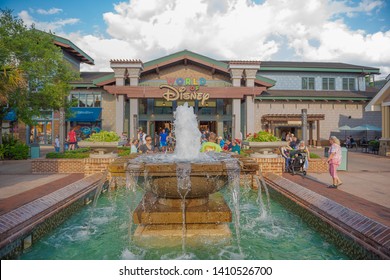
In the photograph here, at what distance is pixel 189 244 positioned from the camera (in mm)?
5293

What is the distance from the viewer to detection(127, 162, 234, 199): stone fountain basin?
16.5 feet

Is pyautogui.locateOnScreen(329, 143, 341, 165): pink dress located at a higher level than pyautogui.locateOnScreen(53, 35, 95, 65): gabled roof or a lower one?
lower

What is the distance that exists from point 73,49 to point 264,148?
2759cm

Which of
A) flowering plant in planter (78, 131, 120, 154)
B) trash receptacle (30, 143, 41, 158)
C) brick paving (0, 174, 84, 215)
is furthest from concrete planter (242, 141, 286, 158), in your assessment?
trash receptacle (30, 143, 41, 158)

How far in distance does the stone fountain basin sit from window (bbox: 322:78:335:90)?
107ft

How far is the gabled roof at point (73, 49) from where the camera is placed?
98.1ft

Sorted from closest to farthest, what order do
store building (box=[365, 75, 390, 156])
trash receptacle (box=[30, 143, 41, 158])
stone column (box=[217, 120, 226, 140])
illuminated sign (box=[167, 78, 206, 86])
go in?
trash receptacle (box=[30, 143, 41, 158]) < store building (box=[365, 75, 390, 156]) < illuminated sign (box=[167, 78, 206, 86]) < stone column (box=[217, 120, 226, 140])

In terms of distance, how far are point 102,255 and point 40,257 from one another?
1.03 metres

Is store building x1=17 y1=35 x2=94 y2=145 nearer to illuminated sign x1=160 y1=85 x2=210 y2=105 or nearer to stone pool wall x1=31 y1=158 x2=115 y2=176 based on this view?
illuminated sign x1=160 y1=85 x2=210 y2=105

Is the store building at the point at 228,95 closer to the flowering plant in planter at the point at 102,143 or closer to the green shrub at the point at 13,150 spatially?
the green shrub at the point at 13,150

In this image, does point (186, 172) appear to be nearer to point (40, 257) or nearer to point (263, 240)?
point (263, 240)

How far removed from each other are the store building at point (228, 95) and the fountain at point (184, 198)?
753 inches
